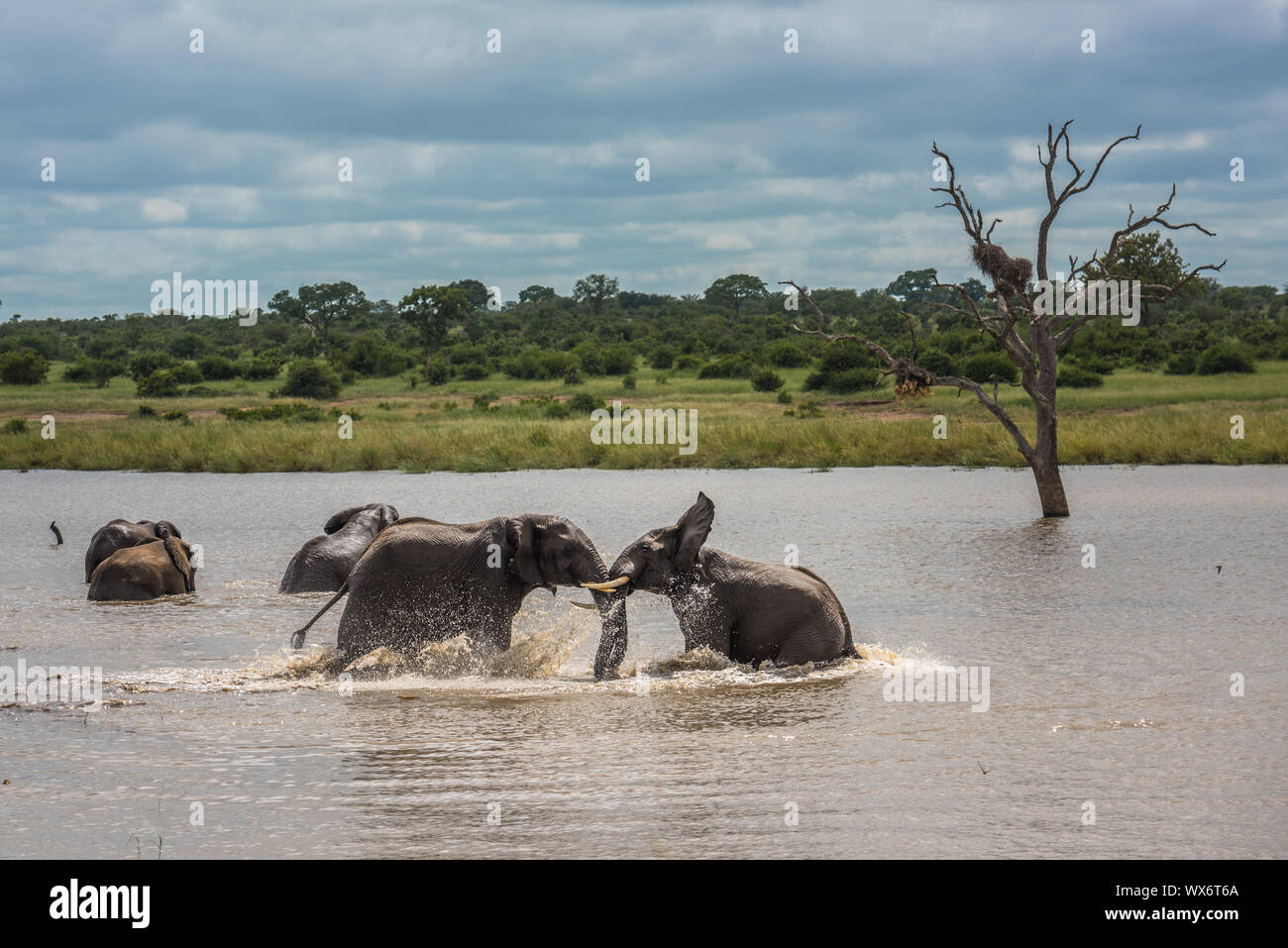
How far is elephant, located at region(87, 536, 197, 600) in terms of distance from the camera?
45.4 feet

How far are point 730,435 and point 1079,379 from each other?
15.9 metres

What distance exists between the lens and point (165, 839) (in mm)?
6297

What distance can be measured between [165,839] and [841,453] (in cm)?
2598

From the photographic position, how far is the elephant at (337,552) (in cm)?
1397

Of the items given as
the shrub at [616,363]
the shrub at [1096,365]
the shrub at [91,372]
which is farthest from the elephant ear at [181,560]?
the shrub at [91,372]

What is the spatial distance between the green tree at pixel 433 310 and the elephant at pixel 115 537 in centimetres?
4989

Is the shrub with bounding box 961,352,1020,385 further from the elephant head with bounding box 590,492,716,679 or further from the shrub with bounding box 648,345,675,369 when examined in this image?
the elephant head with bounding box 590,492,716,679

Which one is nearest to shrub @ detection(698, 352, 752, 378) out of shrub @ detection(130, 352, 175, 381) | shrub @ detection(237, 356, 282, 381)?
shrub @ detection(237, 356, 282, 381)

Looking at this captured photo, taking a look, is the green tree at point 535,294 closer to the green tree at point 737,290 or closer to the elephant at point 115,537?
the green tree at point 737,290

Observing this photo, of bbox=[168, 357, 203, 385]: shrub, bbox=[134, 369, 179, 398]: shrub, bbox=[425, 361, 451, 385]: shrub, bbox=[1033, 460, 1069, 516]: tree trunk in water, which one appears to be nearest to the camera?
bbox=[1033, 460, 1069, 516]: tree trunk in water

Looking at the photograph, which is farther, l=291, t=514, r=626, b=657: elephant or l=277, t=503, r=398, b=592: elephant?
l=277, t=503, r=398, b=592: elephant

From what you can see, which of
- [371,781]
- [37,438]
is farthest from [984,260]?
[37,438]

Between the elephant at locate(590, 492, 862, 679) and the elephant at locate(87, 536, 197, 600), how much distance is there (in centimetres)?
632
